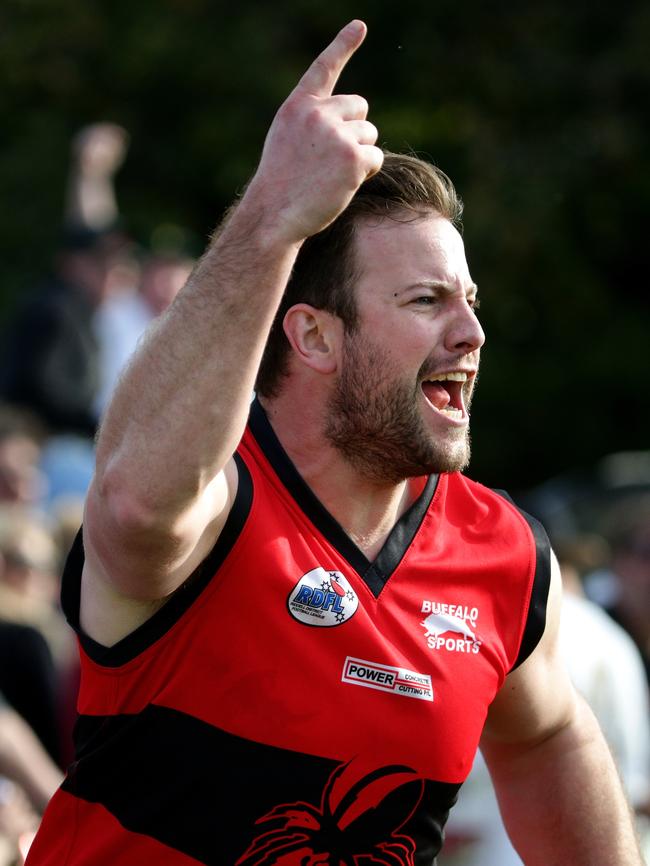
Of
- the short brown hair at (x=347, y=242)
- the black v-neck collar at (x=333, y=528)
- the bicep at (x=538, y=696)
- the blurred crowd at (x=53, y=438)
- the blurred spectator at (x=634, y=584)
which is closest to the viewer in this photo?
the black v-neck collar at (x=333, y=528)

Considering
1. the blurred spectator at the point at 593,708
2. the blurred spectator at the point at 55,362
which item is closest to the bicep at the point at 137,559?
the blurred spectator at the point at 593,708

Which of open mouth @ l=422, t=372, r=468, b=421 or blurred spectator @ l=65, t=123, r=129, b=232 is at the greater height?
open mouth @ l=422, t=372, r=468, b=421

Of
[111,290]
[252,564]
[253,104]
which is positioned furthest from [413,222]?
[253,104]

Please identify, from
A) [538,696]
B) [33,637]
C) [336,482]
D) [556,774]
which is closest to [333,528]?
[336,482]

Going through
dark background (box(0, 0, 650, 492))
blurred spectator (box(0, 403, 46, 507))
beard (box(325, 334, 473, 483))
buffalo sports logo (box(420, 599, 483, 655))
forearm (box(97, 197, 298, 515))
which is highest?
forearm (box(97, 197, 298, 515))

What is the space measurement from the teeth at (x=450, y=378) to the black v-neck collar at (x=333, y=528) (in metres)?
0.35

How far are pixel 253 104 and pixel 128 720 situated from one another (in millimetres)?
12405

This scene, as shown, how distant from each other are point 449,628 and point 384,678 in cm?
24

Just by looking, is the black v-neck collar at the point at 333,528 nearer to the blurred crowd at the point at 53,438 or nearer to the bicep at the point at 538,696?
the bicep at the point at 538,696

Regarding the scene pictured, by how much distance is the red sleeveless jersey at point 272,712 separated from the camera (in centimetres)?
312

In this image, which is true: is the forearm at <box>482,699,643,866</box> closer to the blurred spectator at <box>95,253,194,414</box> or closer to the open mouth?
the open mouth

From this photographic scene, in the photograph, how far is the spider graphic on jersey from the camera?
10.3 ft

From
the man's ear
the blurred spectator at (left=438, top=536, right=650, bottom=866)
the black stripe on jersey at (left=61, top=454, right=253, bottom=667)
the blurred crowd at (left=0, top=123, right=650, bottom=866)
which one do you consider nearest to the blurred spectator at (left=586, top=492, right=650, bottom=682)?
the blurred crowd at (left=0, top=123, right=650, bottom=866)

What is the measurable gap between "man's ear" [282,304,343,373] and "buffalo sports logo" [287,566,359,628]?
1.61 feet
